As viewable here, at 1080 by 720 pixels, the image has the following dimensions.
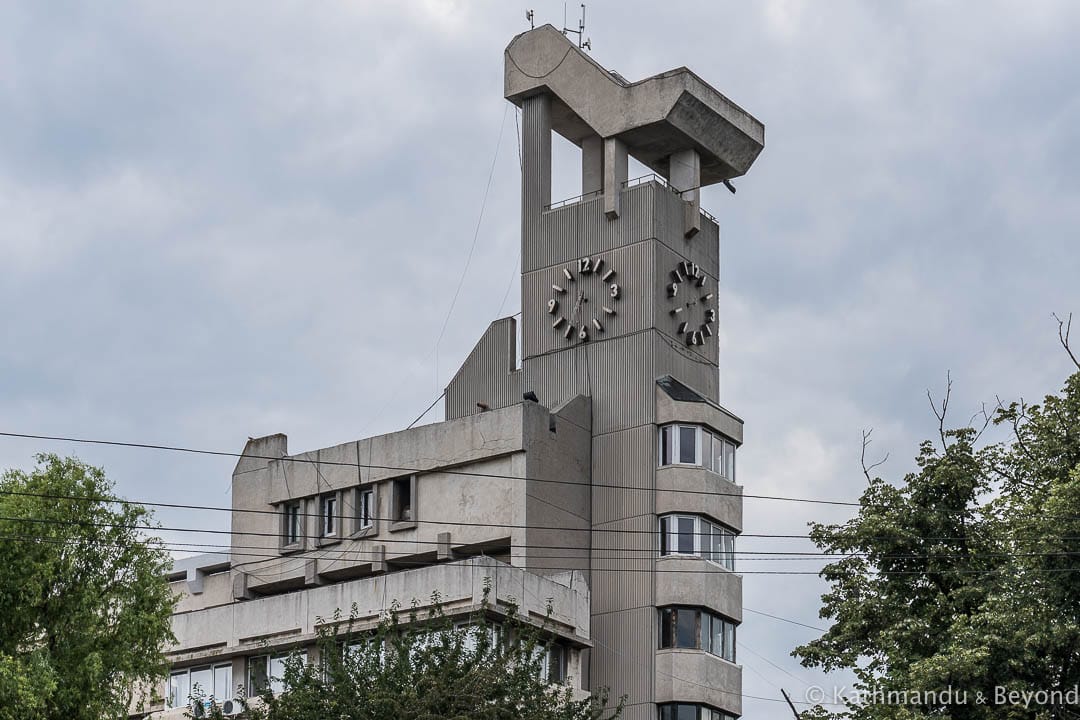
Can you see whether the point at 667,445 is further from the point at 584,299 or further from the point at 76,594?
the point at 76,594

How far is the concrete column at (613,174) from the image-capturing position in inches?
2972

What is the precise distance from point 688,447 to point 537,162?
47.6 ft

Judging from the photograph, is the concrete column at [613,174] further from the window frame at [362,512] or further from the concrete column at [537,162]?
the window frame at [362,512]

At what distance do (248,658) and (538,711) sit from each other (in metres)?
23.8

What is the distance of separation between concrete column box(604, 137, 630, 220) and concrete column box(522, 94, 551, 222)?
3601 millimetres

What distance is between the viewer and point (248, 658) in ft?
224

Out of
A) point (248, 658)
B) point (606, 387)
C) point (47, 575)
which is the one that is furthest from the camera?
point (606, 387)

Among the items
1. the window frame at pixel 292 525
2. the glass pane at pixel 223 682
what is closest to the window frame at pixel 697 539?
the window frame at pixel 292 525

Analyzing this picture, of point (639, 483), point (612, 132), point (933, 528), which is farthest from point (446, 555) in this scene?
point (933, 528)

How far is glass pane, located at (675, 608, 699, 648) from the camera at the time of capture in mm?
69250

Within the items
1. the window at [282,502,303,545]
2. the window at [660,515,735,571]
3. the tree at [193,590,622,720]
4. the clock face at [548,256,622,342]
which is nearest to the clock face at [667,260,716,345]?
the clock face at [548,256,622,342]

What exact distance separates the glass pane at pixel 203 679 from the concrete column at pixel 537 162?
2250cm

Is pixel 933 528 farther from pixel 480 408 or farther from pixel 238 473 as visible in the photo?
pixel 238 473

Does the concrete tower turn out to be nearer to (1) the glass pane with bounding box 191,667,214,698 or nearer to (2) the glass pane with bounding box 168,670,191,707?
(1) the glass pane with bounding box 191,667,214,698
